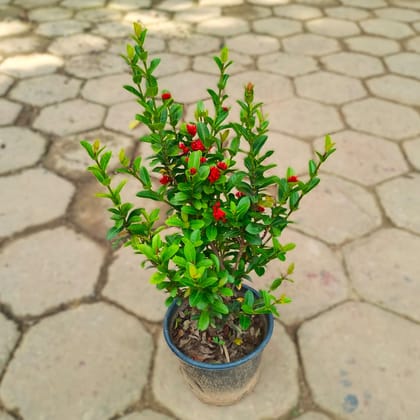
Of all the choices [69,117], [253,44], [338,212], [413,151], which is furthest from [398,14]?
[69,117]

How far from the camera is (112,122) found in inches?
101

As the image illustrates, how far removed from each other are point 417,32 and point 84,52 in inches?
102

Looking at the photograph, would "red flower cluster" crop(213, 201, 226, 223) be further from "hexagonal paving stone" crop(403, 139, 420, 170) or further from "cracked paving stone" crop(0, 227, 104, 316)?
"hexagonal paving stone" crop(403, 139, 420, 170)

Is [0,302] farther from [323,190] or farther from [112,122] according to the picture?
[323,190]

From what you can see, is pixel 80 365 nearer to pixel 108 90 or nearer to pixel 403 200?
pixel 403 200

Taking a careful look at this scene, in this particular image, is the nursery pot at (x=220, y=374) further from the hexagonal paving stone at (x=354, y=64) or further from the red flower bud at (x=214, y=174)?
the hexagonal paving stone at (x=354, y=64)

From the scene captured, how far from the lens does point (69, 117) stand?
8.54ft

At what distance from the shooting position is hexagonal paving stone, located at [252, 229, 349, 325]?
161 centimetres

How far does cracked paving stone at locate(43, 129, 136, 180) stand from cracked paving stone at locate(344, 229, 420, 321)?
1245 mm

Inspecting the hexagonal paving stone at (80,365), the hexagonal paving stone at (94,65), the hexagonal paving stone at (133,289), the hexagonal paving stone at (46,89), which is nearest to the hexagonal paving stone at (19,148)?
the hexagonal paving stone at (46,89)

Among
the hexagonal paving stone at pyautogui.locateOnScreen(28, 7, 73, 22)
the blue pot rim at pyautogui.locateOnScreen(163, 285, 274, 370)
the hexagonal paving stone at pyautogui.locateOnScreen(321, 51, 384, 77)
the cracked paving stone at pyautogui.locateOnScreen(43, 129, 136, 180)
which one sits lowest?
→ the cracked paving stone at pyautogui.locateOnScreen(43, 129, 136, 180)

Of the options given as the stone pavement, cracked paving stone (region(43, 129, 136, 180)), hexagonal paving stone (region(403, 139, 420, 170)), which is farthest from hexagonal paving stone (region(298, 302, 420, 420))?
cracked paving stone (region(43, 129, 136, 180))

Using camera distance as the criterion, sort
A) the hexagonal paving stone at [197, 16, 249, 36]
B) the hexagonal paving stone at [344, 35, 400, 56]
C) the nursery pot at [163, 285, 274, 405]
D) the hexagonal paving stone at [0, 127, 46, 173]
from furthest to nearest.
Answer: the hexagonal paving stone at [197, 16, 249, 36]
the hexagonal paving stone at [344, 35, 400, 56]
the hexagonal paving stone at [0, 127, 46, 173]
the nursery pot at [163, 285, 274, 405]

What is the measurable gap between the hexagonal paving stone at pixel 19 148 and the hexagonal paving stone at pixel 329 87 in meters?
1.59
